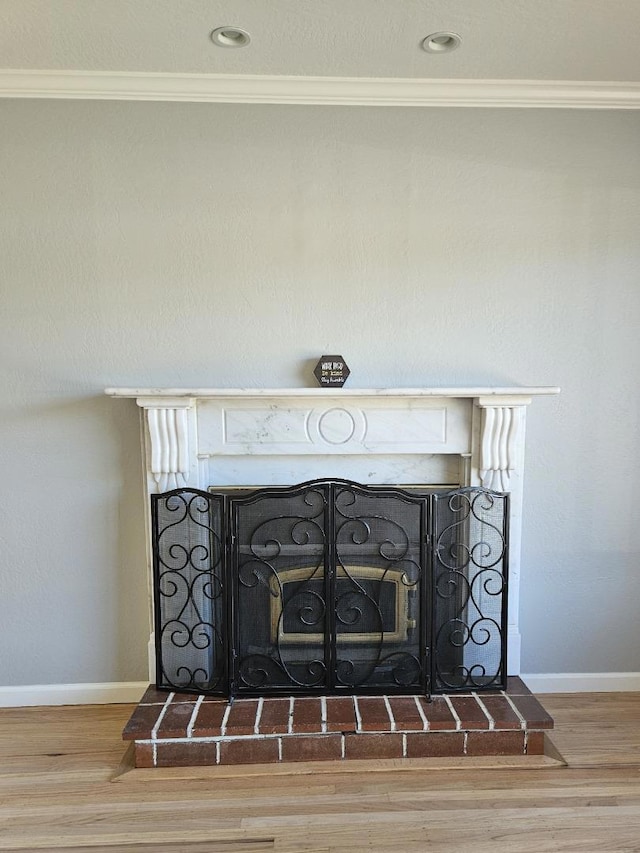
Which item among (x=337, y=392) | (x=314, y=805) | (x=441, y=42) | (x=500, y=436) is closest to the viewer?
(x=314, y=805)

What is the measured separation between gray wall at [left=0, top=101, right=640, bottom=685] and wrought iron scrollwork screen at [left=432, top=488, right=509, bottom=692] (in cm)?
27

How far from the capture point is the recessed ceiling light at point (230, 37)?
2.03 metres

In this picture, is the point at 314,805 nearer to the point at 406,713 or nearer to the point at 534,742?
the point at 406,713

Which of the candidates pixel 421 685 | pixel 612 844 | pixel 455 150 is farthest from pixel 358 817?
pixel 455 150

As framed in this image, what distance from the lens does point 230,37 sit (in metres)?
2.07

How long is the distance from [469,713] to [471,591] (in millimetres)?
466

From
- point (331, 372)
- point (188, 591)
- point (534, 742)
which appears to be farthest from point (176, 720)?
point (331, 372)

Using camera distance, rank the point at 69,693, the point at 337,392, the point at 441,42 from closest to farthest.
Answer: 1. the point at 441,42
2. the point at 337,392
3. the point at 69,693

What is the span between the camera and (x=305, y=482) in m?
2.37

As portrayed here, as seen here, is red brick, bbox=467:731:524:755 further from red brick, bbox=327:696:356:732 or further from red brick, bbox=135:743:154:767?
red brick, bbox=135:743:154:767

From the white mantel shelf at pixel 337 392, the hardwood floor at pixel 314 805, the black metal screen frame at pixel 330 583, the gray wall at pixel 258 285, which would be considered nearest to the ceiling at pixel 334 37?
the gray wall at pixel 258 285

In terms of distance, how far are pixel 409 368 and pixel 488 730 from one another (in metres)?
1.47

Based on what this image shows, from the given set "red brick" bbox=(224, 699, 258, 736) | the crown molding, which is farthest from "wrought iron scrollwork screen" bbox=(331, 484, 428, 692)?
the crown molding

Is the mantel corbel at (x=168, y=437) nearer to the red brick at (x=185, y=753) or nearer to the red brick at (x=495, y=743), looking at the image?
the red brick at (x=185, y=753)
